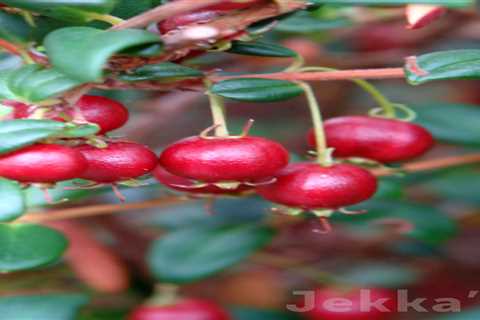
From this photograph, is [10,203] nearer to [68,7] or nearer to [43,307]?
[68,7]

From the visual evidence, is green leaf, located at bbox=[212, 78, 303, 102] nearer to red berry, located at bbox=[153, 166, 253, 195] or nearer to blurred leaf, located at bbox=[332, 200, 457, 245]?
red berry, located at bbox=[153, 166, 253, 195]

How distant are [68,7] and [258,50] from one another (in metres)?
0.23

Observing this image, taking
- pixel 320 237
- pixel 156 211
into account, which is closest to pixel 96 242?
pixel 156 211

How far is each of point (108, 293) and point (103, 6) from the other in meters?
0.75

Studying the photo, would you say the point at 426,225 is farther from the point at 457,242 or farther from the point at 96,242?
the point at 96,242

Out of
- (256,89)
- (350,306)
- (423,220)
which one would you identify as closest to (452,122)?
(423,220)

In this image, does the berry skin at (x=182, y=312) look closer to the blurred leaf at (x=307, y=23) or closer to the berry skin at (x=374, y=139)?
the berry skin at (x=374, y=139)

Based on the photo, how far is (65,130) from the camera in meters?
0.68

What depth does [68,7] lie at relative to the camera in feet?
2.31

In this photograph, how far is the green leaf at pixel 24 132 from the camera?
66 centimetres

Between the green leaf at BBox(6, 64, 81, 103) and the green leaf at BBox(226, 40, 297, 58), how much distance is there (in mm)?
206

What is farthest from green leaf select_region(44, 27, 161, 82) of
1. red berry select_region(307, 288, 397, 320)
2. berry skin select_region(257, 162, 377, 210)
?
red berry select_region(307, 288, 397, 320)

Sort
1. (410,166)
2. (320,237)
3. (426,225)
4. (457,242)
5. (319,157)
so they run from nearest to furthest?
(319,157) < (410,166) < (426,225) < (320,237) < (457,242)

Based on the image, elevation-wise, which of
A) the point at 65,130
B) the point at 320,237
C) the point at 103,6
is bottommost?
the point at 65,130
